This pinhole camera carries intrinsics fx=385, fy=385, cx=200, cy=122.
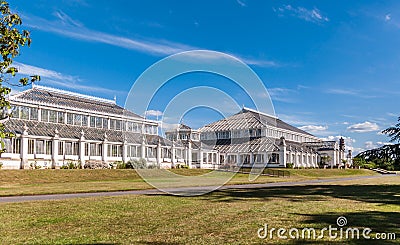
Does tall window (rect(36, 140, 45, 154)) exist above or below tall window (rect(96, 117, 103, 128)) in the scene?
below

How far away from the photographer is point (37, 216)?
13.8 meters

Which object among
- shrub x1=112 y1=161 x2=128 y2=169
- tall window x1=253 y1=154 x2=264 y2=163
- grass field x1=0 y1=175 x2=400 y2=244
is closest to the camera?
grass field x1=0 y1=175 x2=400 y2=244

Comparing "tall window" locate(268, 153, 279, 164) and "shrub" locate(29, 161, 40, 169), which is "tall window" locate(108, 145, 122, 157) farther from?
"tall window" locate(268, 153, 279, 164)

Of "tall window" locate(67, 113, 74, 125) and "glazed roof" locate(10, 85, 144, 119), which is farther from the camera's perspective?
"tall window" locate(67, 113, 74, 125)

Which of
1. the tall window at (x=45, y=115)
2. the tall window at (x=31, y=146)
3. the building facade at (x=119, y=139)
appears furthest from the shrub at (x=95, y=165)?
the tall window at (x=45, y=115)

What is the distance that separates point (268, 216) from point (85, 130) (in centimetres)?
5808

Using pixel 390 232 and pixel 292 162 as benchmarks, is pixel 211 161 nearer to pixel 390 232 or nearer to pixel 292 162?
pixel 292 162

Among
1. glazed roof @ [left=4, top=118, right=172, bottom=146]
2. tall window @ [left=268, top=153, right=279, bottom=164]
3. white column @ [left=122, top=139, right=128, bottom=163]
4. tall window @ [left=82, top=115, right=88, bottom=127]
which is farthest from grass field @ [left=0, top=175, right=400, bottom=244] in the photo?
tall window @ [left=268, top=153, right=279, bottom=164]

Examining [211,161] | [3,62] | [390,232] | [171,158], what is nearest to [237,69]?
[390,232]

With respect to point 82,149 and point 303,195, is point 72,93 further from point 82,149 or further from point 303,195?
point 303,195

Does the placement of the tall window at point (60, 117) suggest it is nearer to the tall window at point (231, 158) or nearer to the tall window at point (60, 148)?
the tall window at point (60, 148)

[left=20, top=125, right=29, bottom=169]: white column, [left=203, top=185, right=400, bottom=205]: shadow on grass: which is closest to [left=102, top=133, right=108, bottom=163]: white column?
[left=20, top=125, right=29, bottom=169]: white column

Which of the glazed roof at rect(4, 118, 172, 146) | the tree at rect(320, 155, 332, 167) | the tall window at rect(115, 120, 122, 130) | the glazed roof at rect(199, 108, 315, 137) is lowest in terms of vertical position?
the tree at rect(320, 155, 332, 167)

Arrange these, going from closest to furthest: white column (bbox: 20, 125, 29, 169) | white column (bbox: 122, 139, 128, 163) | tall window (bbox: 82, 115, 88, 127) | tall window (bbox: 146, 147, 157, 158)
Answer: white column (bbox: 20, 125, 29, 169) < white column (bbox: 122, 139, 128, 163) < tall window (bbox: 82, 115, 88, 127) < tall window (bbox: 146, 147, 157, 158)
